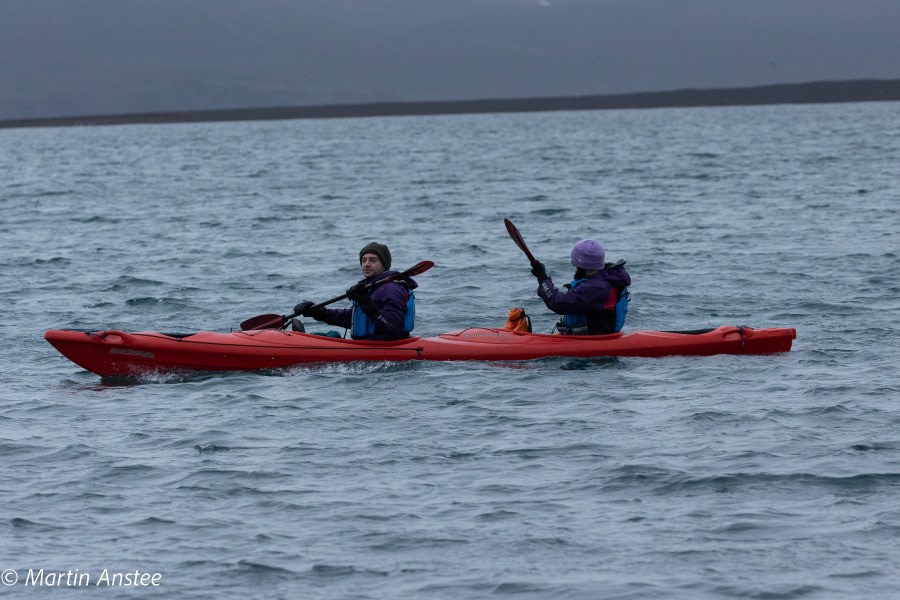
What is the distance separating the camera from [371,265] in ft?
34.4

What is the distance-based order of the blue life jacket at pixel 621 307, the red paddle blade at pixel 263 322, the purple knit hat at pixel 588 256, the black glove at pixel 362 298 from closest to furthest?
the black glove at pixel 362 298 → the purple knit hat at pixel 588 256 → the blue life jacket at pixel 621 307 → the red paddle blade at pixel 263 322

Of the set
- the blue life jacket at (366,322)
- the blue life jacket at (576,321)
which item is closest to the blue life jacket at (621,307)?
the blue life jacket at (576,321)

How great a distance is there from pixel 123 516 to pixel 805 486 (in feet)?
13.1

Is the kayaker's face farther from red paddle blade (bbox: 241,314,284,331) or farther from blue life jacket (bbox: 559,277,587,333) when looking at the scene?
blue life jacket (bbox: 559,277,587,333)

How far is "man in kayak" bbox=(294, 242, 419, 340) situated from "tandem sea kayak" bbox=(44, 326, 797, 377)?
156mm

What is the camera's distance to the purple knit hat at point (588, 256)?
10.8m

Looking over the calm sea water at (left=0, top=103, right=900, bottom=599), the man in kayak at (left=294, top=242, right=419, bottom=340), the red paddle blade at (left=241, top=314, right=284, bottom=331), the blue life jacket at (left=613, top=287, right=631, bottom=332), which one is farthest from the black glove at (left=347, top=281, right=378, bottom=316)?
the blue life jacket at (left=613, top=287, right=631, bottom=332)

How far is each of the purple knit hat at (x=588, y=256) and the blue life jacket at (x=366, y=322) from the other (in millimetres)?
1476

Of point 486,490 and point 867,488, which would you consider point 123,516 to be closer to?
point 486,490

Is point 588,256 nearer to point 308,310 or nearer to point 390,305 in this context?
point 390,305

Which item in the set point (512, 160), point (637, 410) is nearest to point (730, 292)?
point (637, 410)

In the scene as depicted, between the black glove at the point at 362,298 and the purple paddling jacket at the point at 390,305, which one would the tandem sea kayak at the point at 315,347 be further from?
the black glove at the point at 362,298

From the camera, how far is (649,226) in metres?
25.8

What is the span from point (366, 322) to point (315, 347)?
1.65ft
